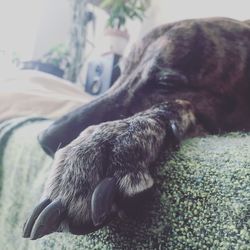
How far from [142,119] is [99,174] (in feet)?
0.64

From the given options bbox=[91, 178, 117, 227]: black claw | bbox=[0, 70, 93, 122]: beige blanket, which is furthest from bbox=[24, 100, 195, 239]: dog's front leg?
bbox=[0, 70, 93, 122]: beige blanket

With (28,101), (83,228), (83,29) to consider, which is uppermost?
(83,228)

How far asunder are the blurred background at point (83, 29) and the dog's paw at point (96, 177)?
1.48 m

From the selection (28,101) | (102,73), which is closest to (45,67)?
(102,73)

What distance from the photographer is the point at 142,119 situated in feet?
2.50

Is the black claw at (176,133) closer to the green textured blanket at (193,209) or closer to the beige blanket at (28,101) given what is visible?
the green textured blanket at (193,209)

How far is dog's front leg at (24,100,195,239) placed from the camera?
535mm

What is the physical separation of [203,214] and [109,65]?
2.59 m

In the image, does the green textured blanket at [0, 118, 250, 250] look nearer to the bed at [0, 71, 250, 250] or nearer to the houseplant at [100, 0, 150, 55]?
the bed at [0, 71, 250, 250]

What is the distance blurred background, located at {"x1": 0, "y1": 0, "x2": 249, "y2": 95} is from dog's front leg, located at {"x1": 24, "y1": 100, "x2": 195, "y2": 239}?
1462 mm

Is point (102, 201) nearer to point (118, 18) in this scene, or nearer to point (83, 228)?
point (83, 228)

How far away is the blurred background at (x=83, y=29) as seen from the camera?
9.96 feet

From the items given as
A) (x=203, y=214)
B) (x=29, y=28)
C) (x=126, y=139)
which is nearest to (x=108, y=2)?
(x=29, y=28)

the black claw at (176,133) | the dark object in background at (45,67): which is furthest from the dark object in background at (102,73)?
the black claw at (176,133)
